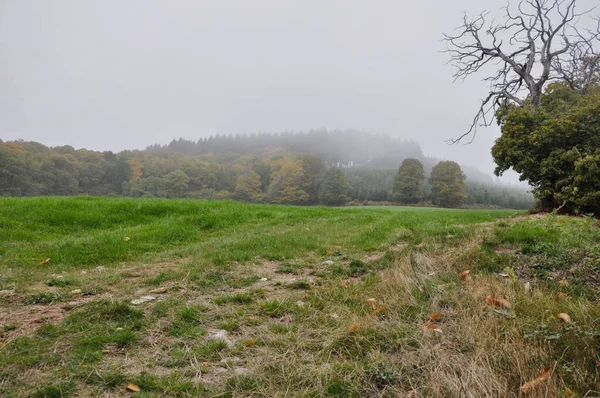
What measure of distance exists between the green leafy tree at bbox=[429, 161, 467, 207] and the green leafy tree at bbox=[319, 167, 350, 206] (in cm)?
1521

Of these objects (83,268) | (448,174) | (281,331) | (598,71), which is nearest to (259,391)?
(281,331)

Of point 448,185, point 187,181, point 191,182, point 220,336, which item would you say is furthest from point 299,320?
point 191,182

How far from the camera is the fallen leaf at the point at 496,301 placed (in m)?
3.12

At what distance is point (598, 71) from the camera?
19.3 metres

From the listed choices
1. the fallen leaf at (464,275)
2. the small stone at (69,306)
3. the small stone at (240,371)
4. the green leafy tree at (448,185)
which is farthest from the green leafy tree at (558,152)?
the green leafy tree at (448,185)

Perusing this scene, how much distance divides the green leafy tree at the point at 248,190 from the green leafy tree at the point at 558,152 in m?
49.4

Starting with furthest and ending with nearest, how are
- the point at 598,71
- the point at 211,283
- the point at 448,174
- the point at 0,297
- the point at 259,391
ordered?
the point at 448,174 < the point at 598,71 < the point at 211,283 < the point at 0,297 < the point at 259,391

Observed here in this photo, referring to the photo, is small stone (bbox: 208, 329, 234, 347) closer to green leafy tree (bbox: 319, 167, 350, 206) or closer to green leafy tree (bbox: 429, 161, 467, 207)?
green leafy tree (bbox: 319, 167, 350, 206)

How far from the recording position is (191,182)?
6166cm

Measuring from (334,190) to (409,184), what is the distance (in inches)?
514

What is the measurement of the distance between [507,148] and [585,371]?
16077 millimetres

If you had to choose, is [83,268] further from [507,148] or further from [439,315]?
[507,148]

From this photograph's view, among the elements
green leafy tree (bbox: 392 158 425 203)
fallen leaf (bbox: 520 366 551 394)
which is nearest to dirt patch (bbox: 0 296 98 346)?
fallen leaf (bbox: 520 366 551 394)

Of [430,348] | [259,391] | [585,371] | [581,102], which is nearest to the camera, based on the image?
[585,371]
